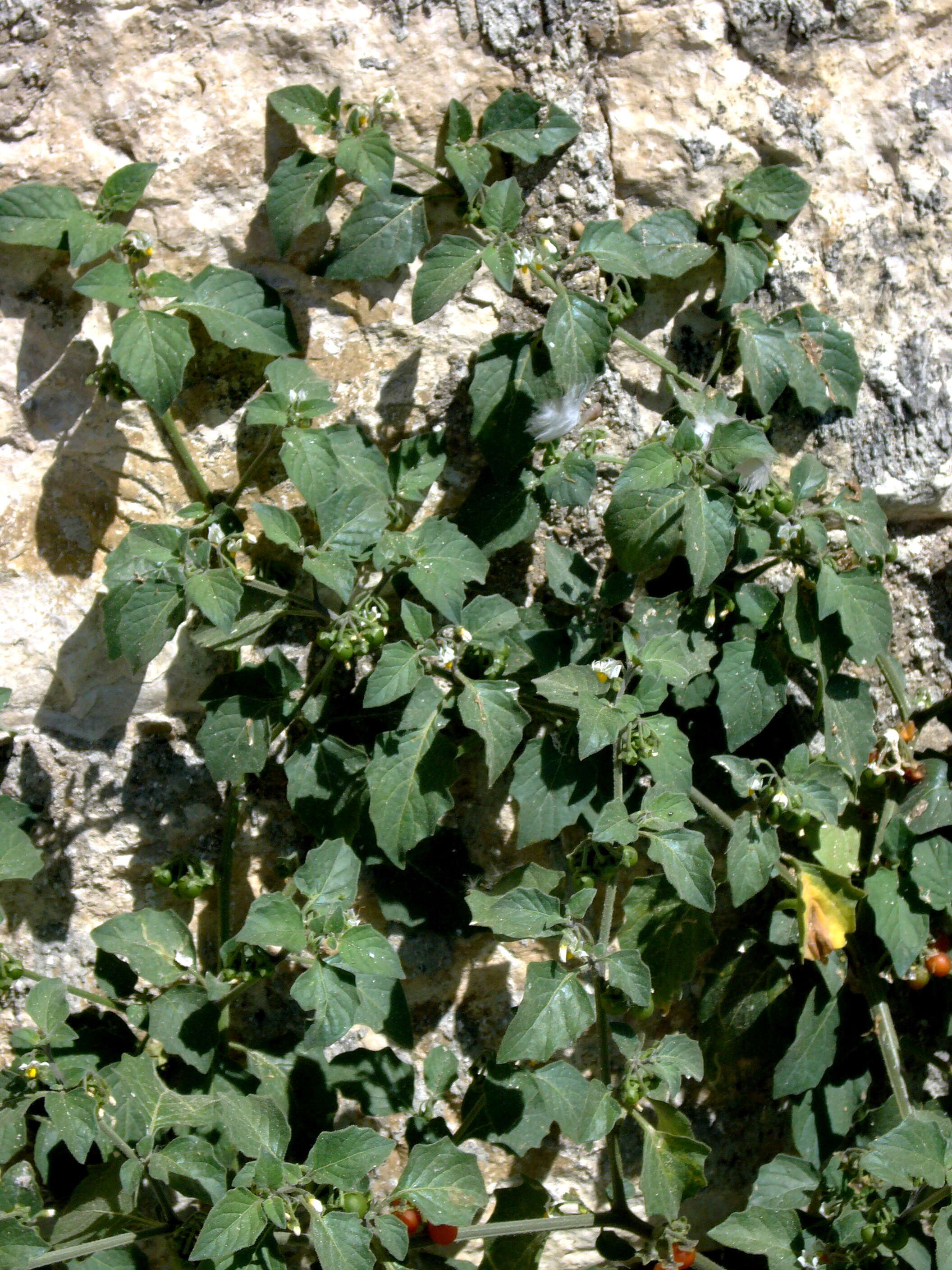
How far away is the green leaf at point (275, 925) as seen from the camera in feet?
6.77

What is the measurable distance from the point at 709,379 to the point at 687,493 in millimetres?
476

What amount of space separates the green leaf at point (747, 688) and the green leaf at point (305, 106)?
55.6 inches

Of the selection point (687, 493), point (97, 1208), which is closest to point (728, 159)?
point (687, 493)

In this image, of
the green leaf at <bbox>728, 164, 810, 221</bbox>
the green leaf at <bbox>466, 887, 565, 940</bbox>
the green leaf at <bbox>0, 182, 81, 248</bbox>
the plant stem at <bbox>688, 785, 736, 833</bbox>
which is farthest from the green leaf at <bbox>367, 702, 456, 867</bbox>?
the green leaf at <bbox>728, 164, 810, 221</bbox>

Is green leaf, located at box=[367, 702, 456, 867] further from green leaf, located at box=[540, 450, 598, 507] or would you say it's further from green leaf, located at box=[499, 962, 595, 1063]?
green leaf, located at box=[540, 450, 598, 507]

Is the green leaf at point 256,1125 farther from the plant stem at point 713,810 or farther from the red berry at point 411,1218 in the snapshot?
the plant stem at point 713,810

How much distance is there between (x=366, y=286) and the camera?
260cm

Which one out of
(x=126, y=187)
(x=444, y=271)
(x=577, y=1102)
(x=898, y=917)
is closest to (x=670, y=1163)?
(x=577, y=1102)

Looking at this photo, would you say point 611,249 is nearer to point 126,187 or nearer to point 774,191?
point 774,191

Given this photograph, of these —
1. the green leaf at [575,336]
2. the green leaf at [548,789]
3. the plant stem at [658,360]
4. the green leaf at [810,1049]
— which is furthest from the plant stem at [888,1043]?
the green leaf at [575,336]

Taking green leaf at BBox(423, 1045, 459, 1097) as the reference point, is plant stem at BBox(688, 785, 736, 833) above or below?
above

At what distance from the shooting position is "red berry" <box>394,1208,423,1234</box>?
2.24m

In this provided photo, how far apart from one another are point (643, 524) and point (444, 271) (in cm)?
68

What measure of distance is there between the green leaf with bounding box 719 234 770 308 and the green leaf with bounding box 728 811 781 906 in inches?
46.3
